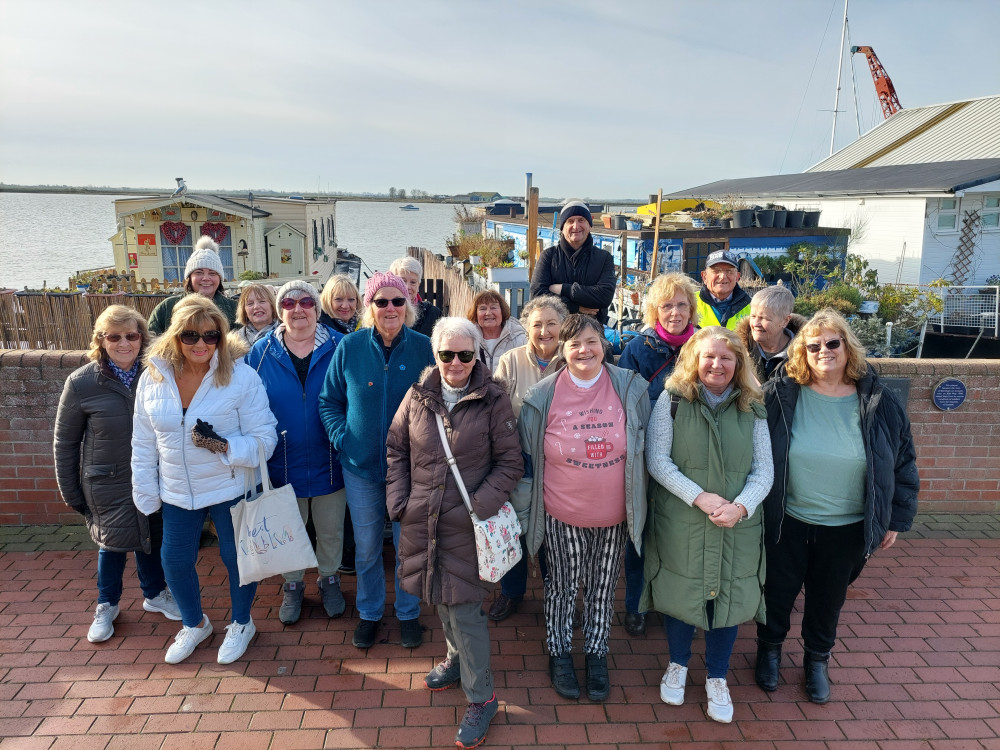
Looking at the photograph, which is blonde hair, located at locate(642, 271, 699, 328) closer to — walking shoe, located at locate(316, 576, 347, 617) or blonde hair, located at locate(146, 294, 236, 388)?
blonde hair, located at locate(146, 294, 236, 388)

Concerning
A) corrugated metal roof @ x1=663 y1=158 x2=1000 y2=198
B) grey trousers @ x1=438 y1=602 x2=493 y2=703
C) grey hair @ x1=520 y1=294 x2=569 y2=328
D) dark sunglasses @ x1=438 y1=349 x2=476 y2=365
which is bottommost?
grey trousers @ x1=438 y1=602 x2=493 y2=703

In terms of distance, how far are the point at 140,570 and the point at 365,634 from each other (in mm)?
1342

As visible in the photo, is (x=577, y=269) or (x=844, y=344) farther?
(x=577, y=269)

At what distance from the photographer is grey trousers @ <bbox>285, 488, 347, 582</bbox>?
3594mm

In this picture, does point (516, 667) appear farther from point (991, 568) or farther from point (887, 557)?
point (991, 568)

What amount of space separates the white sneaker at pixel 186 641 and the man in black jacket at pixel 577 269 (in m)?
2.85

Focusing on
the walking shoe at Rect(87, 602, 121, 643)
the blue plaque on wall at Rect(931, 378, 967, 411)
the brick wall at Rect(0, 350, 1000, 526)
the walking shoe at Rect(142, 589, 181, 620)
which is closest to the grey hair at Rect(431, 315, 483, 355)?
the walking shoe at Rect(142, 589, 181, 620)

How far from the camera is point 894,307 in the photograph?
27.5 feet

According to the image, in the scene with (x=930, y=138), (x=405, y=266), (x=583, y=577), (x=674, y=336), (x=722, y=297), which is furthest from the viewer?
(x=930, y=138)

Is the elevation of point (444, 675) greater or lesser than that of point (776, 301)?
lesser

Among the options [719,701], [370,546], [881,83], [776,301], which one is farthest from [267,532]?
[881,83]

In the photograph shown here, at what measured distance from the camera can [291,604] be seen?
3709 millimetres

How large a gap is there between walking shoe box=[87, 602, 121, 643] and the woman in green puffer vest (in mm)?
2912

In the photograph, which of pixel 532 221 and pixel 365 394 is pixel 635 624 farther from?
pixel 532 221
